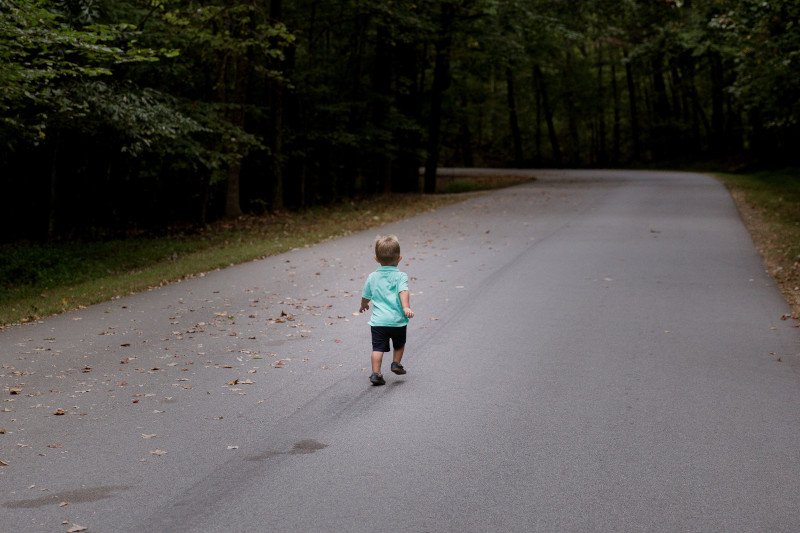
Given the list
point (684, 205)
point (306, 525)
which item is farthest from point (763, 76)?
point (306, 525)

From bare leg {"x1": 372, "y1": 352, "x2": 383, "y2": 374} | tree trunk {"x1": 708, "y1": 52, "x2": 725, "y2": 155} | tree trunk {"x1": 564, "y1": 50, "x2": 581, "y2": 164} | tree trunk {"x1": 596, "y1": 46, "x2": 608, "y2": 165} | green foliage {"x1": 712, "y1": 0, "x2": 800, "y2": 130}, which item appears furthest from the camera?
tree trunk {"x1": 596, "y1": 46, "x2": 608, "y2": 165}

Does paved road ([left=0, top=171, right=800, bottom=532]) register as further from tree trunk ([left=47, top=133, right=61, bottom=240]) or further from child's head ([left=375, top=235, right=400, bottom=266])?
tree trunk ([left=47, top=133, right=61, bottom=240])

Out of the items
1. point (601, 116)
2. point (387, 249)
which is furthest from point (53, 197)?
point (601, 116)

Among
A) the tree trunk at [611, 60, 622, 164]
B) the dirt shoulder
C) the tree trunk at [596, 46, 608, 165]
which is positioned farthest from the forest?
the tree trunk at [611, 60, 622, 164]

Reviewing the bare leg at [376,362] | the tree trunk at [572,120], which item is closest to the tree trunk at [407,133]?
the bare leg at [376,362]

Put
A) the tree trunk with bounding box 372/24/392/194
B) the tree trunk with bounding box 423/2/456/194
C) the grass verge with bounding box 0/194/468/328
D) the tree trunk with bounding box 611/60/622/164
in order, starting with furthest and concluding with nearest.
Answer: the tree trunk with bounding box 611/60/622/164 < the tree trunk with bounding box 423/2/456/194 < the tree trunk with bounding box 372/24/392/194 < the grass verge with bounding box 0/194/468/328

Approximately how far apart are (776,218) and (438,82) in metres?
15.7

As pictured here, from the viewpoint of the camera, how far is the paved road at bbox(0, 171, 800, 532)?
15.1 feet

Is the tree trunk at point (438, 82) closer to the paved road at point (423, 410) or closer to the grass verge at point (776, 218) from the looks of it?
the grass verge at point (776, 218)

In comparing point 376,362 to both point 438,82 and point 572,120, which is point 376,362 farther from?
point 572,120

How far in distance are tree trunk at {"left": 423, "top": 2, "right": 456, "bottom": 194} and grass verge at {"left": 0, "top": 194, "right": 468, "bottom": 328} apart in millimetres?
8031

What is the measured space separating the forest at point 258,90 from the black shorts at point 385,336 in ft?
22.7

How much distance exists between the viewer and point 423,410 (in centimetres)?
641

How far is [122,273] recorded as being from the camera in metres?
16.0
